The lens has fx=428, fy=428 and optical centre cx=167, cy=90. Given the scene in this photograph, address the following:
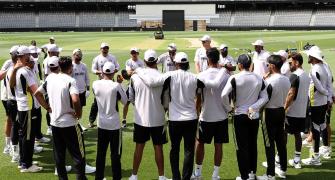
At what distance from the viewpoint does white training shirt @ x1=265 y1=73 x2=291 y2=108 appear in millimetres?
7529

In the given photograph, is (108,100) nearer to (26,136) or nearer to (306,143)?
(26,136)

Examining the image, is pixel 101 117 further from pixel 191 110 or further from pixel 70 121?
pixel 191 110

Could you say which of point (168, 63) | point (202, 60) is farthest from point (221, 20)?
point (202, 60)

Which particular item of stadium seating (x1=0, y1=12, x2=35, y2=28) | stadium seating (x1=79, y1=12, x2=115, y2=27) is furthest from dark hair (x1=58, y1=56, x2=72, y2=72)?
stadium seating (x1=0, y1=12, x2=35, y2=28)

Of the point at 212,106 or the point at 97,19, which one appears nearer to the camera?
the point at 212,106

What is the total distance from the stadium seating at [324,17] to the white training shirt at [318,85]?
68861 millimetres

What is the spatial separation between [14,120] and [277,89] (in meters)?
5.39

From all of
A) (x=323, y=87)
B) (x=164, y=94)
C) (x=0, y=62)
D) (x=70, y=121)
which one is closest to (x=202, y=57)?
(x=323, y=87)

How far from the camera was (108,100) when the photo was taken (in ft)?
23.7

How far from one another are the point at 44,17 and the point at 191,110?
7946 cm

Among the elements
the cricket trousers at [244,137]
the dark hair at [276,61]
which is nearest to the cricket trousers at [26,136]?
the cricket trousers at [244,137]

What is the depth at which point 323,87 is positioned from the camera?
863 cm

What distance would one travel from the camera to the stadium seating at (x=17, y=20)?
261 ft

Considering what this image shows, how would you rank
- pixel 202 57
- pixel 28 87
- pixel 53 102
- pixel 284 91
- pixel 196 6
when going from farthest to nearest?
pixel 196 6 < pixel 202 57 < pixel 28 87 < pixel 284 91 < pixel 53 102
